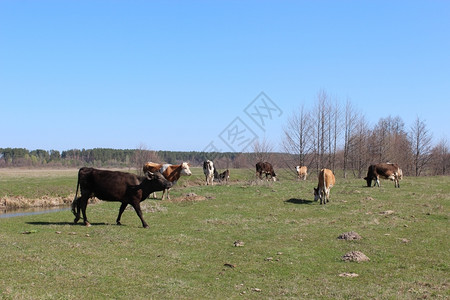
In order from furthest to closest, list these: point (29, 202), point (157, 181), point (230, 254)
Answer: point (29, 202), point (157, 181), point (230, 254)

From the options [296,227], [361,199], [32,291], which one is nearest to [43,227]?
[32,291]

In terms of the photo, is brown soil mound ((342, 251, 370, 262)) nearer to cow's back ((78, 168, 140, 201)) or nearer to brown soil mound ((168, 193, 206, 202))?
cow's back ((78, 168, 140, 201))

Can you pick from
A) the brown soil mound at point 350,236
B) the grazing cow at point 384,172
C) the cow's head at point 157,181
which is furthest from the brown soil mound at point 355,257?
the grazing cow at point 384,172

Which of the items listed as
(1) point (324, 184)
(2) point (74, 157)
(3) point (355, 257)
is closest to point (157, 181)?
(3) point (355, 257)

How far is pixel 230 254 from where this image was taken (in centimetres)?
1088

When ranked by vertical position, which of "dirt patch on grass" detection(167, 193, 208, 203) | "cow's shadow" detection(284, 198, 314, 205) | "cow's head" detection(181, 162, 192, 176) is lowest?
"dirt patch on grass" detection(167, 193, 208, 203)

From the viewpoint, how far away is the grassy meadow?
7785mm

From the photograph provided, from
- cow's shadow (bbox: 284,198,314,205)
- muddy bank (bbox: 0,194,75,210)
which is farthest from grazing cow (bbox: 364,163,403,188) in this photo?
muddy bank (bbox: 0,194,75,210)

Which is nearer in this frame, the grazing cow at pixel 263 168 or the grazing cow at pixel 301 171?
the grazing cow at pixel 263 168

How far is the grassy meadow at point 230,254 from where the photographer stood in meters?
7.79

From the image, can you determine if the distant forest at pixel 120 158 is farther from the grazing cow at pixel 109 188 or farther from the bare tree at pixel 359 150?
the grazing cow at pixel 109 188

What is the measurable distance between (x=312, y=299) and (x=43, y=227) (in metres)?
10.5

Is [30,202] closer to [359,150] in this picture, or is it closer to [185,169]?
[185,169]

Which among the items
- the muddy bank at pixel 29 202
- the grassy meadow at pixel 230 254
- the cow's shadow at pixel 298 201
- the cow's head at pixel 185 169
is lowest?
the muddy bank at pixel 29 202
